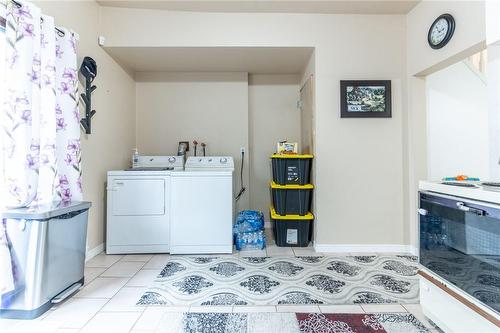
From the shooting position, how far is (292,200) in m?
3.06

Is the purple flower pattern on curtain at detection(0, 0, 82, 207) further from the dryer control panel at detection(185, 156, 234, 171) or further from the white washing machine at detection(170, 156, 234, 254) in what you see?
the dryer control panel at detection(185, 156, 234, 171)

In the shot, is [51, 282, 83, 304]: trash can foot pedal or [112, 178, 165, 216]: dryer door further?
[112, 178, 165, 216]: dryer door

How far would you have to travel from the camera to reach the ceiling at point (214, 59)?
10.0ft

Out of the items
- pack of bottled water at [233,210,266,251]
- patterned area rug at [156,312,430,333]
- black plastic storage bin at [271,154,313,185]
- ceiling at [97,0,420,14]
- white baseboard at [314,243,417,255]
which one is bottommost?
patterned area rug at [156,312,430,333]

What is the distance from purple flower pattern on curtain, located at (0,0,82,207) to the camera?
5.64 feet

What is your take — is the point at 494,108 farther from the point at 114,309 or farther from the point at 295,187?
the point at 114,309

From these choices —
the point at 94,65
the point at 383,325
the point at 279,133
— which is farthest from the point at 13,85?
the point at 279,133

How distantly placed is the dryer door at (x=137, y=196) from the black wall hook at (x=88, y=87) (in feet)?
2.13

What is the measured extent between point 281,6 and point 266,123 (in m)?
1.63

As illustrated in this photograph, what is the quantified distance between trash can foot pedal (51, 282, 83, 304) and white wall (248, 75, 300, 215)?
2.47 meters

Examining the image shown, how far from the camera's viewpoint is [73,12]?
2.51 metres

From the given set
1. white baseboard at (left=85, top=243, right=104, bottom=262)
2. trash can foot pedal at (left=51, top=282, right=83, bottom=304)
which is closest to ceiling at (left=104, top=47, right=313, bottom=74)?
white baseboard at (left=85, top=243, right=104, bottom=262)

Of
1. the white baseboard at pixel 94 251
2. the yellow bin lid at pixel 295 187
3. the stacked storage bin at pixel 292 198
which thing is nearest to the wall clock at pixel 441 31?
the stacked storage bin at pixel 292 198

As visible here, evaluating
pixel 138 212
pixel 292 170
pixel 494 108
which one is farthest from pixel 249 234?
pixel 494 108
